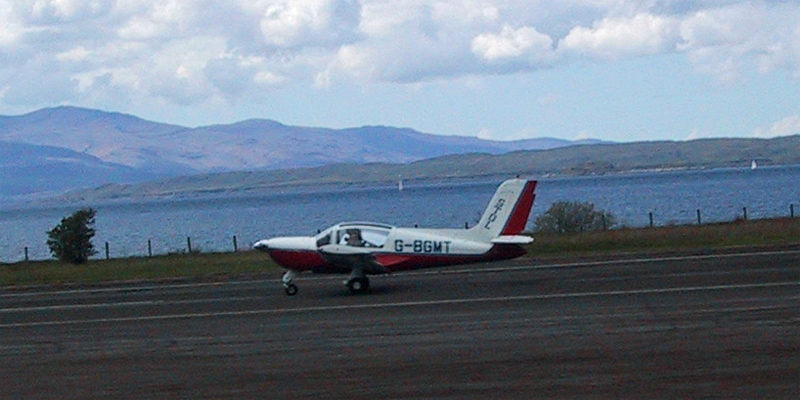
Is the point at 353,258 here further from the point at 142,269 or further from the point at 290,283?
the point at 142,269

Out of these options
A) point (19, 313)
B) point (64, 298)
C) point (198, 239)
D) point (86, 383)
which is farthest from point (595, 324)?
point (198, 239)

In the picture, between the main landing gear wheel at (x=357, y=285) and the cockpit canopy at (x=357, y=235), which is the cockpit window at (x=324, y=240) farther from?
the main landing gear wheel at (x=357, y=285)

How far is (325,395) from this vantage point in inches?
574

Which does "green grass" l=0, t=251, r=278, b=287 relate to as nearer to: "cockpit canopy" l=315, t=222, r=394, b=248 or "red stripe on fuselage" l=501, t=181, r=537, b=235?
"cockpit canopy" l=315, t=222, r=394, b=248

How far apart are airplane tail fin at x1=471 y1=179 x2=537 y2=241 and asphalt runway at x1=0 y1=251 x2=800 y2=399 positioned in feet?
3.84

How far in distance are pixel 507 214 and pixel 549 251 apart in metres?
11.3

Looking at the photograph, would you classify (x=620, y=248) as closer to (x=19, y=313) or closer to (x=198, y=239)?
(x=19, y=313)

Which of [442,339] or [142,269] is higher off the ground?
[142,269]

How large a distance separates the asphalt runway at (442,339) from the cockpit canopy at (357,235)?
1.12 meters

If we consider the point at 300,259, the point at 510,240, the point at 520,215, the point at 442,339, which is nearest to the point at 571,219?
the point at 520,215

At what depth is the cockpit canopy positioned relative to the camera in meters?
26.7

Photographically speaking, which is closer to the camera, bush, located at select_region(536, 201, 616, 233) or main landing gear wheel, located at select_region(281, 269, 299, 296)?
main landing gear wheel, located at select_region(281, 269, 299, 296)

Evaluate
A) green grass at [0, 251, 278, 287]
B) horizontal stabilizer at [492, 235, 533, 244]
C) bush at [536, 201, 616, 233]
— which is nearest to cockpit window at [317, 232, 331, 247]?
horizontal stabilizer at [492, 235, 533, 244]

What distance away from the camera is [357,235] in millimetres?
26859
